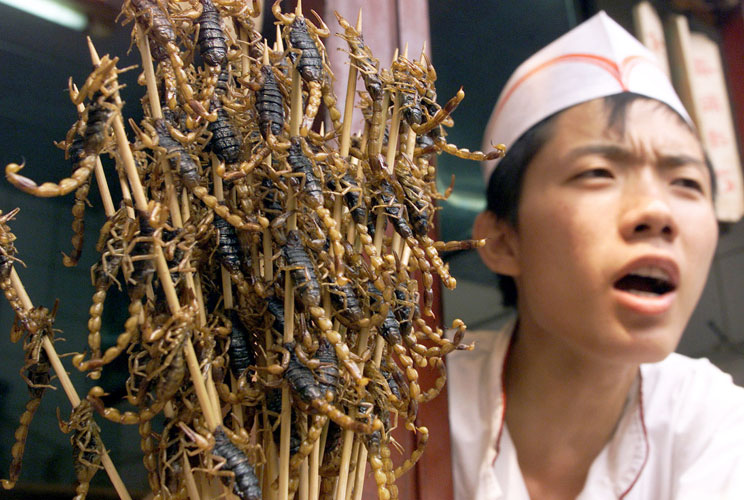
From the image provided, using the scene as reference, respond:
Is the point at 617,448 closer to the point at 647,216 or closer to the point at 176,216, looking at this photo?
the point at 647,216

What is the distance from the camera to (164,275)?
400 mm

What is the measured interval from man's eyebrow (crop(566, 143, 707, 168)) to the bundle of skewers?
1.30ft

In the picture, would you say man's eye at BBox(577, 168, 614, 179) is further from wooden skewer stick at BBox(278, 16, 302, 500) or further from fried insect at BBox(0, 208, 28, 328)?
fried insect at BBox(0, 208, 28, 328)

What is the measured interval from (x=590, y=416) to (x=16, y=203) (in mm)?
819

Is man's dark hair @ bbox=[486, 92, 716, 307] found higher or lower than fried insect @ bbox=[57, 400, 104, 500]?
higher

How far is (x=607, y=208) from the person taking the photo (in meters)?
0.81

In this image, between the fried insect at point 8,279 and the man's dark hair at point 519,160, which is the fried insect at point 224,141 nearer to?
the fried insect at point 8,279

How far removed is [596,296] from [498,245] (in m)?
0.19

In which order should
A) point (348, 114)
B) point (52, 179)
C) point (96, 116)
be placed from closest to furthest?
point (96, 116)
point (348, 114)
point (52, 179)

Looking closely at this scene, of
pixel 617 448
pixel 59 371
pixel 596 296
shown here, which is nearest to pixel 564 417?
pixel 617 448

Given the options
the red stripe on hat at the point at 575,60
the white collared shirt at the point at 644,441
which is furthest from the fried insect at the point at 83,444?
the red stripe on hat at the point at 575,60

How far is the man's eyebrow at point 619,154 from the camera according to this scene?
2.72 feet

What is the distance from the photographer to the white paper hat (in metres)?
0.88

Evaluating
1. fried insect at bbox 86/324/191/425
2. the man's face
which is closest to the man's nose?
the man's face
